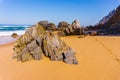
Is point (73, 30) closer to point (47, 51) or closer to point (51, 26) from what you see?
point (47, 51)

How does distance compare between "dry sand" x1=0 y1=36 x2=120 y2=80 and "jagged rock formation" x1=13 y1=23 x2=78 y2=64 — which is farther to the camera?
"jagged rock formation" x1=13 y1=23 x2=78 y2=64

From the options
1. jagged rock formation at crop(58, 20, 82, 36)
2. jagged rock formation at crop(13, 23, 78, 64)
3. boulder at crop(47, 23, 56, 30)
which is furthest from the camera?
boulder at crop(47, 23, 56, 30)

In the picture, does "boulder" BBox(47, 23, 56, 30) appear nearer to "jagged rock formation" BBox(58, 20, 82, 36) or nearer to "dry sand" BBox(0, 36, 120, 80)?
"jagged rock formation" BBox(58, 20, 82, 36)

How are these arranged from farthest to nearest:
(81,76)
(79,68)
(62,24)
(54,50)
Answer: (62,24)
(54,50)
(79,68)
(81,76)

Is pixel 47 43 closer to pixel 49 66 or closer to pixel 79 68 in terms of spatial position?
pixel 49 66

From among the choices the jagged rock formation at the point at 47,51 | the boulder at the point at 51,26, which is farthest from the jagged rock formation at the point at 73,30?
the boulder at the point at 51,26

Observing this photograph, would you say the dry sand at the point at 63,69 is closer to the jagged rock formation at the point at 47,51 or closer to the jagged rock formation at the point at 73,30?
the jagged rock formation at the point at 47,51

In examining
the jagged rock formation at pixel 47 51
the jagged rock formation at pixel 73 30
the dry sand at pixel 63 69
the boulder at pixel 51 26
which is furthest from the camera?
the boulder at pixel 51 26

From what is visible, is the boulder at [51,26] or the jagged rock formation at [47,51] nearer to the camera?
the jagged rock formation at [47,51]

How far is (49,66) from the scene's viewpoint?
26.2ft

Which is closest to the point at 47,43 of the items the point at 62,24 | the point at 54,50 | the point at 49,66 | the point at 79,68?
the point at 54,50

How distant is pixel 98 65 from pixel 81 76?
1.67 m

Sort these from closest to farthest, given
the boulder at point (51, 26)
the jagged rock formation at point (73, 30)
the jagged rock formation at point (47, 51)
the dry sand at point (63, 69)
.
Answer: the dry sand at point (63, 69) < the jagged rock formation at point (47, 51) < the jagged rock formation at point (73, 30) < the boulder at point (51, 26)

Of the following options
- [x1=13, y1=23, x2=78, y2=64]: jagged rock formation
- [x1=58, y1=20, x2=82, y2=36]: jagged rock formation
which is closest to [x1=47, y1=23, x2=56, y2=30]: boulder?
[x1=58, y1=20, x2=82, y2=36]: jagged rock formation
